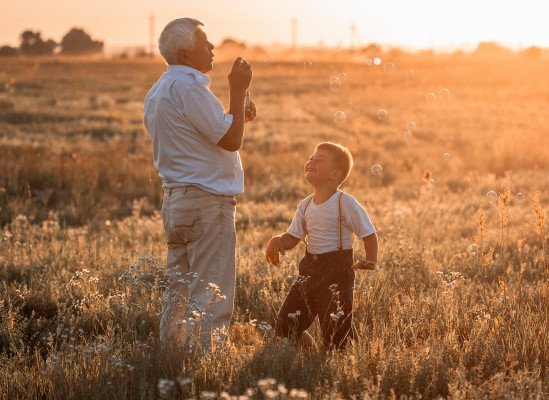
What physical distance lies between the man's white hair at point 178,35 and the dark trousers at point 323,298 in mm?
1844

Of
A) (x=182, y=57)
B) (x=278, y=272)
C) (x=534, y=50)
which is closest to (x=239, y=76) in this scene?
(x=182, y=57)

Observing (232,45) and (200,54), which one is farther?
(232,45)

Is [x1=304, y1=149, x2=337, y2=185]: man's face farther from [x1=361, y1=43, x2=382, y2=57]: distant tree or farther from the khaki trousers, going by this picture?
[x1=361, y1=43, x2=382, y2=57]: distant tree

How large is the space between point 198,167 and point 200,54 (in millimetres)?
803

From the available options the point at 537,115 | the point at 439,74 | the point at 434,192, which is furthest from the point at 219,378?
the point at 439,74

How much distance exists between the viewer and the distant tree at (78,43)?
10625 centimetres

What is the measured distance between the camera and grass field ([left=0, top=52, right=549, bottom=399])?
3.76m

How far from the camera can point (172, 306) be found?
4.36m

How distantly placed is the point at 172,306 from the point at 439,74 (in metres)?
57.8

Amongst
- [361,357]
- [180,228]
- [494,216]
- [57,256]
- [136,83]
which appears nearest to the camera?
[361,357]

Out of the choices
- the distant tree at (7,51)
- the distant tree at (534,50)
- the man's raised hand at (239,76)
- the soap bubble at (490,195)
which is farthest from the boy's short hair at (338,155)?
the distant tree at (7,51)

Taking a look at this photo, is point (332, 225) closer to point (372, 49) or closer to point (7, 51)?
point (372, 49)

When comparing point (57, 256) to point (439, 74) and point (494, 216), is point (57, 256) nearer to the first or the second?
point (494, 216)

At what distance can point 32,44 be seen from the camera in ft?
313
